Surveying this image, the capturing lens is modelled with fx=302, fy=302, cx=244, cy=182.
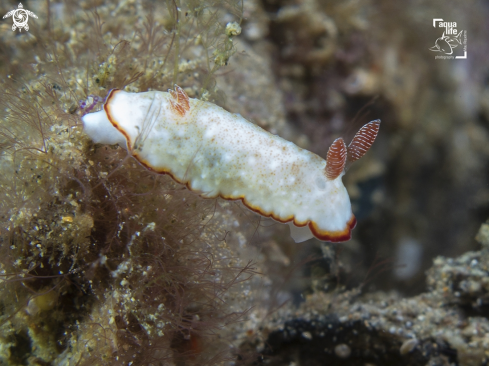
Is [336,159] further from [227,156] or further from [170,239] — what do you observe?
[170,239]

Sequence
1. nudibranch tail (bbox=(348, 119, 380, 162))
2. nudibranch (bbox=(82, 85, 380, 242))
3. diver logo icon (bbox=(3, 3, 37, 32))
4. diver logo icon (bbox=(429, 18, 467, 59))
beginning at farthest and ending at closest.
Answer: diver logo icon (bbox=(429, 18, 467, 59)) → diver logo icon (bbox=(3, 3, 37, 32)) → nudibranch tail (bbox=(348, 119, 380, 162)) → nudibranch (bbox=(82, 85, 380, 242))

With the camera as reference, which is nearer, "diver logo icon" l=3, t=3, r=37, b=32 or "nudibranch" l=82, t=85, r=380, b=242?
"nudibranch" l=82, t=85, r=380, b=242

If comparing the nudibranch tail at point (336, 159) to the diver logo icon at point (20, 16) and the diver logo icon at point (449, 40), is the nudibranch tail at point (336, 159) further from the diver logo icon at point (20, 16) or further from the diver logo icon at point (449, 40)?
the diver logo icon at point (449, 40)

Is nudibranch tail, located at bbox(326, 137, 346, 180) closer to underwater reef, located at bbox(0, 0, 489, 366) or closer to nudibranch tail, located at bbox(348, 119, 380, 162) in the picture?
nudibranch tail, located at bbox(348, 119, 380, 162)

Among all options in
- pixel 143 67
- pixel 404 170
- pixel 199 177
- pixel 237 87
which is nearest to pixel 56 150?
pixel 199 177

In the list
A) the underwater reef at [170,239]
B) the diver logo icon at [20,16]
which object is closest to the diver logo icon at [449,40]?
the underwater reef at [170,239]

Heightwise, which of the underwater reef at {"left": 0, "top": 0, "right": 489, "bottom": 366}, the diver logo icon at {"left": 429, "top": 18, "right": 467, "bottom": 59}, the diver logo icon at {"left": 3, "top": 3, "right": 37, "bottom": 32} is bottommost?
the underwater reef at {"left": 0, "top": 0, "right": 489, "bottom": 366}

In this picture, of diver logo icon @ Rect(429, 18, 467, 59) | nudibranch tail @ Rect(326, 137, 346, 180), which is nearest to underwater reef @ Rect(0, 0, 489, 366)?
nudibranch tail @ Rect(326, 137, 346, 180)

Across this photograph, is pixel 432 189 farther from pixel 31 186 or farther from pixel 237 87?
pixel 31 186
